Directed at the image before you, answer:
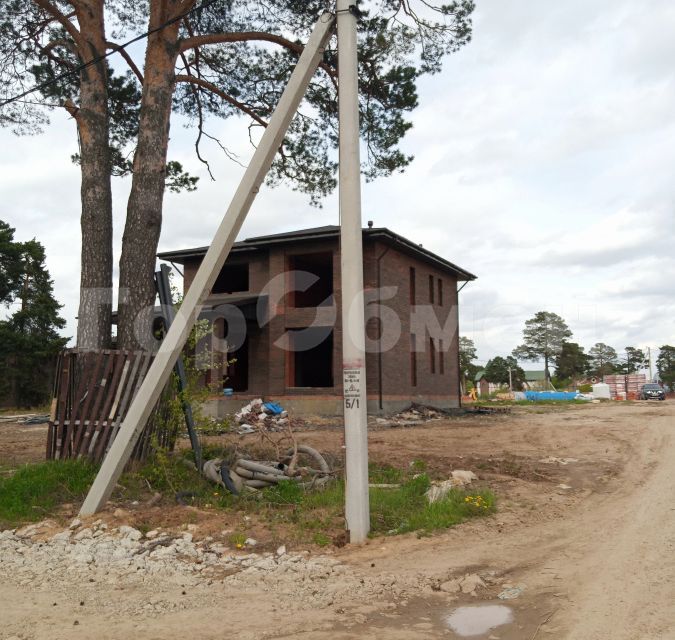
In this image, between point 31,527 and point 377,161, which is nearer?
point 31,527

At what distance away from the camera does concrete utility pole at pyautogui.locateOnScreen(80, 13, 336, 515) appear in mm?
6641

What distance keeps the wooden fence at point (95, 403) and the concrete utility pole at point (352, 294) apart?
3.07 meters

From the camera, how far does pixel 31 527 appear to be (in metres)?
6.56

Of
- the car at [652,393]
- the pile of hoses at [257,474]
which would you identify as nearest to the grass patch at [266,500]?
the pile of hoses at [257,474]

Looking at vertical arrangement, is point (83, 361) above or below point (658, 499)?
above

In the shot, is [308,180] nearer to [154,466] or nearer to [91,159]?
[91,159]

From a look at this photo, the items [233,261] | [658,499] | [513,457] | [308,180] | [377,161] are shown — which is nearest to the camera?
[658,499]

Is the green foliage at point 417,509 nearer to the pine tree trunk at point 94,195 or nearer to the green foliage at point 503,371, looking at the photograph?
the pine tree trunk at point 94,195

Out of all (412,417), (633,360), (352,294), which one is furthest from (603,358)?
(352,294)

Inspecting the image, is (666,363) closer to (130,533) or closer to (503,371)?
(503,371)

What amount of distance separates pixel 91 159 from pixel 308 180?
5.22m

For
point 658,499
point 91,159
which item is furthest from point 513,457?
point 91,159

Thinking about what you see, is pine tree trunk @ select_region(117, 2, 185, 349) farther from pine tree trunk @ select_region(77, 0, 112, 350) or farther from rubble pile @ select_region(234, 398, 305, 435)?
rubble pile @ select_region(234, 398, 305, 435)

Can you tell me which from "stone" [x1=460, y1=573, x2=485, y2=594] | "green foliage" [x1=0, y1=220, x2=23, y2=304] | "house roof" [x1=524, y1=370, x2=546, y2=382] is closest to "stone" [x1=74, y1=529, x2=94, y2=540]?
"stone" [x1=460, y1=573, x2=485, y2=594]
